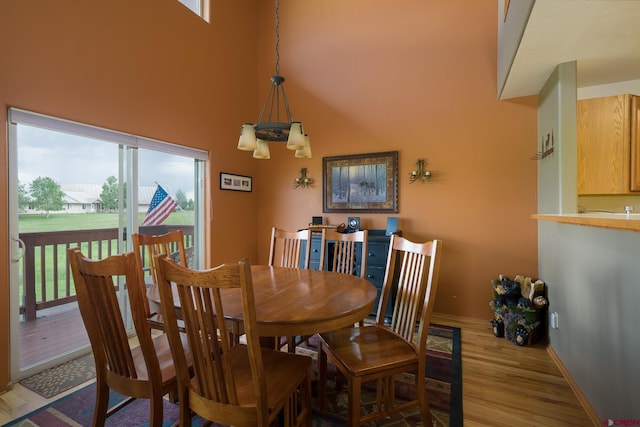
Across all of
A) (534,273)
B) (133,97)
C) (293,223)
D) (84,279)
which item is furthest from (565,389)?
(133,97)

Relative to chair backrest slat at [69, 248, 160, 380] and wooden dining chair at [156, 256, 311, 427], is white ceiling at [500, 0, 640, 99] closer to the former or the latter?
wooden dining chair at [156, 256, 311, 427]

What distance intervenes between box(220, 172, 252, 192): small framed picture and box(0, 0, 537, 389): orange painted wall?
94 mm

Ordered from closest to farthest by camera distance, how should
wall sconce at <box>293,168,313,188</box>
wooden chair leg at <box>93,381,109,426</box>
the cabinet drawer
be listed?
wooden chair leg at <box>93,381,109,426</box>
the cabinet drawer
wall sconce at <box>293,168,313,188</box>

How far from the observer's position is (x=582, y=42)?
2.02 m

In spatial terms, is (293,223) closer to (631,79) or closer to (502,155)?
(502,155)

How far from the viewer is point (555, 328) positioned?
249 centimetres

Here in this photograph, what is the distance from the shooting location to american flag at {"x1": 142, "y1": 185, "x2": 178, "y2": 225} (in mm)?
3160

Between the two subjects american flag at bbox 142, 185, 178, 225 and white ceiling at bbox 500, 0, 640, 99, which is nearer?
white ceiling at bbox 500, 0, 640, 99

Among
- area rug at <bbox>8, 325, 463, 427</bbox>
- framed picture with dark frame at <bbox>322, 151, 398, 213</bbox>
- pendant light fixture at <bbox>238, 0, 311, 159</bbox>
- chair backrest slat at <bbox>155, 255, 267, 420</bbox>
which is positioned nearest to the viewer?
chair backrest slat at <bbox>155, 255, 267, 420</bbox>

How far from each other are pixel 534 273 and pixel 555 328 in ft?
2.56

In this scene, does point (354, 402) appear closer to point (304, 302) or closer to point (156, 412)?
point (304, 302)

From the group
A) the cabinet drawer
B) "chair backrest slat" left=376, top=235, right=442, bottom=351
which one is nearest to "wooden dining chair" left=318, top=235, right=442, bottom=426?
"chair backrest slat" left=376, top=235, right=442, bottom=351

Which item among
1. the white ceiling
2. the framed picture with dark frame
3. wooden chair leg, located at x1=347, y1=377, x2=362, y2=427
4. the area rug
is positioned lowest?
the area rug

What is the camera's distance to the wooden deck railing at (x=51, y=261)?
2424 mm
